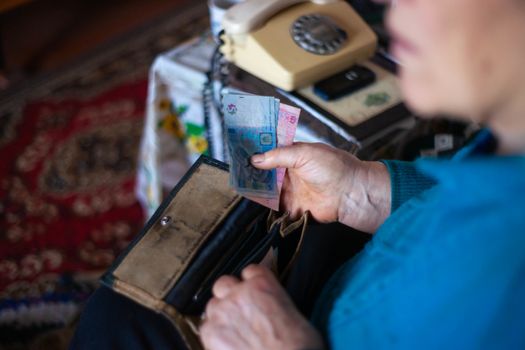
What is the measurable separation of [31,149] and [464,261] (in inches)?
65.8

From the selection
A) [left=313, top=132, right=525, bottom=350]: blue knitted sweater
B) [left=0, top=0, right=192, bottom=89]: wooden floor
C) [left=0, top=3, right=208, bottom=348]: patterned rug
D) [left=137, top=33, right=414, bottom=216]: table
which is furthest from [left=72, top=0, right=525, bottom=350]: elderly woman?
[left=0, top=0, right=192, bottom=89]: wooden floor

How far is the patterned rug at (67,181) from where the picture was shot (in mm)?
1441

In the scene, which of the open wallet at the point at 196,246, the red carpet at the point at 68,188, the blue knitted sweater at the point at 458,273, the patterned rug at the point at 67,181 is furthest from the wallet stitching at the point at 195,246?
the red carpet at the point at 68,188

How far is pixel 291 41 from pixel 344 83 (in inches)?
5.5

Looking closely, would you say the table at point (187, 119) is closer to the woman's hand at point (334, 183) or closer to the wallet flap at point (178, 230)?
the woman's hand at point (334, 183)

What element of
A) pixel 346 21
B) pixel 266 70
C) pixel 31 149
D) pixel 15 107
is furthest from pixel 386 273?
pixel 15 107

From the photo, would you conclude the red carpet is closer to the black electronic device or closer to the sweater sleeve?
the black electronic device

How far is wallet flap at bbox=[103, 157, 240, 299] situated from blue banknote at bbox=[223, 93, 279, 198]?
3 cm

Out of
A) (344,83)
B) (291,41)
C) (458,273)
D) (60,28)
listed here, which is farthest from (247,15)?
(60,28)

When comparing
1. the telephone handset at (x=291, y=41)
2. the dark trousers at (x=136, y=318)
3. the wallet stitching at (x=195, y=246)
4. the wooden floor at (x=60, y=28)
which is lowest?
the wooden floor at (x=60, y=28)

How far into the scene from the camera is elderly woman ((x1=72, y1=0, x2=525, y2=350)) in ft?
1.59

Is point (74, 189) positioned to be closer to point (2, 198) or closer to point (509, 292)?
point (2, 198)

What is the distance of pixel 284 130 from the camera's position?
2.85ft

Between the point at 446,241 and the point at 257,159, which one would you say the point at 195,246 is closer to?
the point at 257,159
